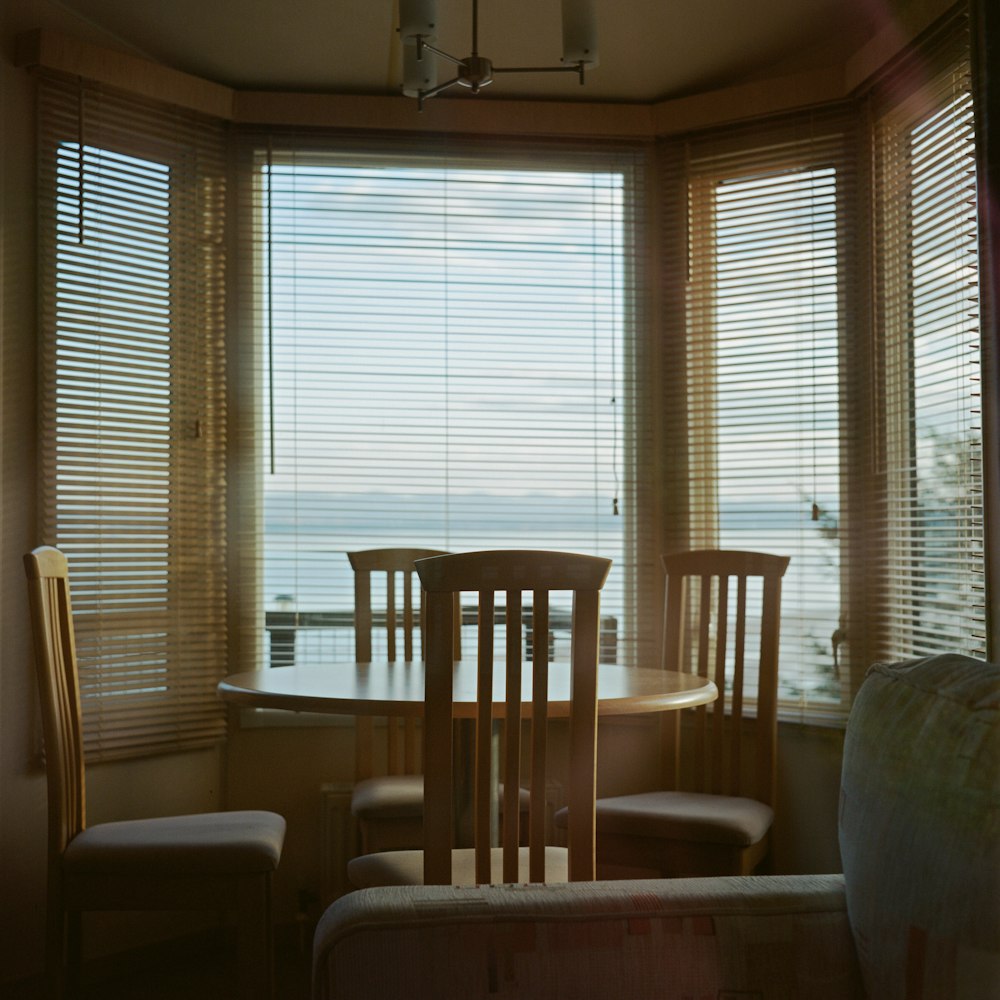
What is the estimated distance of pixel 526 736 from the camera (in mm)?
3182

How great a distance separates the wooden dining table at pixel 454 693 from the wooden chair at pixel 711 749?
363 millimetres

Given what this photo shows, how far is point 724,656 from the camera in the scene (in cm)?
288

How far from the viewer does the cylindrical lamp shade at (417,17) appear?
2068 millimetres

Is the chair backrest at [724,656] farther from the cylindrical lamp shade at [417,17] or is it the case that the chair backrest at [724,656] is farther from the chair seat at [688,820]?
the cylindrical lamp shade at [417,17]

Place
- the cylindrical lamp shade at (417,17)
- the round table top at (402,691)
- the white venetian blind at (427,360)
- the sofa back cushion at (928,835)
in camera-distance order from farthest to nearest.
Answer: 1. the white venetian blind at (427,360)
2. the cylindrical lamp shade at (417,17)
3. the round table top at (402,691)
4. the sofa back cushion at (928,835)

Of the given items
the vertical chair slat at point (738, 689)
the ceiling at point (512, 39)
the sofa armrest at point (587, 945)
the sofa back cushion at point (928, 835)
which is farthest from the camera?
the ceiling at point (512, 39)

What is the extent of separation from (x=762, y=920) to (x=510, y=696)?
718 mm

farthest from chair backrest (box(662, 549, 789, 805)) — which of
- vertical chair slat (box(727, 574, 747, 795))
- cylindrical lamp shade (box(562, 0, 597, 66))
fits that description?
cylindrical lamp shade (box(562, 0, 597, 66))

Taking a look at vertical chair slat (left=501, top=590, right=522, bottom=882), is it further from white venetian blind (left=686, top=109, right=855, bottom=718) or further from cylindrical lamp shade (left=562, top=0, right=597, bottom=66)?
white venetian blind (left=686, top=109, right=855, bottom=718)

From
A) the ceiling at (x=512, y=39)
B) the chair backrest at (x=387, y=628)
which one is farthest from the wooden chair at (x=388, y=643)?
the ceiling at (x=512, y=39)

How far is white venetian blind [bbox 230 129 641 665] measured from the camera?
3.32 metres

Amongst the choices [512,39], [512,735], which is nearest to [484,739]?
[512,735]

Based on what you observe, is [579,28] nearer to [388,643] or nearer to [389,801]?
[388,643]

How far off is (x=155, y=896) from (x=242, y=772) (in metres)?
1.02
